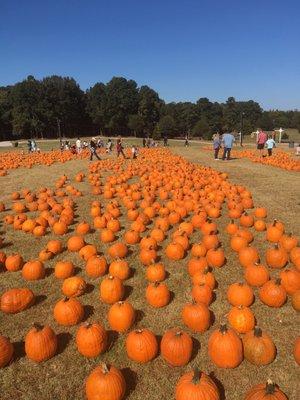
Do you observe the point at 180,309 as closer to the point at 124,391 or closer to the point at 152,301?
the point at 152,301

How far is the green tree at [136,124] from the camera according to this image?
10169 centimetres

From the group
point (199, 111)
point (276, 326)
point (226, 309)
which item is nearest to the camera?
point (276, 326)

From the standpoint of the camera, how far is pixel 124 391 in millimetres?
4395

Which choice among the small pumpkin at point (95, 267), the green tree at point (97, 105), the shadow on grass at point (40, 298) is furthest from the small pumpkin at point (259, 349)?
the green tree at point (97, 105)

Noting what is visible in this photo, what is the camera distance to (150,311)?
20.5 feet

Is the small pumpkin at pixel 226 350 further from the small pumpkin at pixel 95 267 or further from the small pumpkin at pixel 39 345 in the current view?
the small pumpkin at pixel 95 267

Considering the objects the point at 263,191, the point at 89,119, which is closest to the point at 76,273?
the point at 263,191

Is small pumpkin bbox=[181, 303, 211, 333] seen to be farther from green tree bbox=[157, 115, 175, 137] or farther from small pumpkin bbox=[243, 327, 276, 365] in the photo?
green tree bbox=[157, 115, 175, 137]

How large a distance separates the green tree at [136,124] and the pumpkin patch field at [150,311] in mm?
92723

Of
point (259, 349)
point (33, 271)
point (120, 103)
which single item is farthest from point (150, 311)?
point (120, 103)

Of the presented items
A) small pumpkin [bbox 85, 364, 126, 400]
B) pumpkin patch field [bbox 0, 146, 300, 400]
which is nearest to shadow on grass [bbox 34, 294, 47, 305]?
pumpkin patch field [bbox 0, 146, 300, 400]

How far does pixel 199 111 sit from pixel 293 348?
140 metres

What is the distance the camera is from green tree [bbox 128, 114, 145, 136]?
102 metres

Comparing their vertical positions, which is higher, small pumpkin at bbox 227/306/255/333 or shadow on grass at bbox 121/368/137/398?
small pumpkin at bbox 227/306/255/333
